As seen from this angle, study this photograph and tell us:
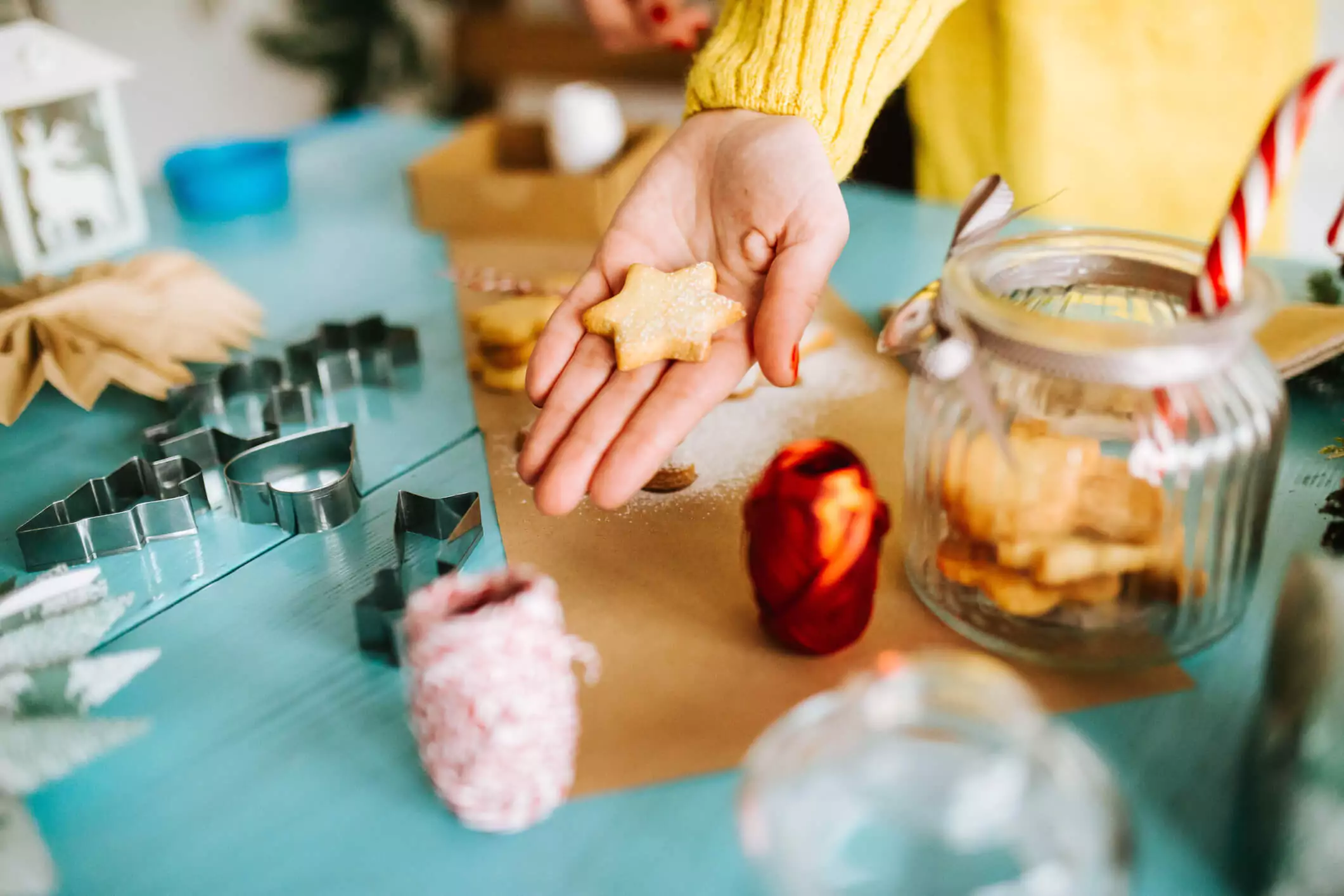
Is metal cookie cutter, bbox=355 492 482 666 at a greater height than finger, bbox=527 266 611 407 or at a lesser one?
lesser

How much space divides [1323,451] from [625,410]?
61 cm

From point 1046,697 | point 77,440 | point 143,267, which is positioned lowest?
point 1046,697

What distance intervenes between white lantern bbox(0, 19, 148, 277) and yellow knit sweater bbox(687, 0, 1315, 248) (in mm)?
871

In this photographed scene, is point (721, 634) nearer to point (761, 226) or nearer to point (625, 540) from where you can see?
point (625, 540)

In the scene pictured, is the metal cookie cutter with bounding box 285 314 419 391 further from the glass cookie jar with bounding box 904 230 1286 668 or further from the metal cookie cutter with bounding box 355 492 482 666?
the glass cookie jar with bounding box 904 230 1286 668

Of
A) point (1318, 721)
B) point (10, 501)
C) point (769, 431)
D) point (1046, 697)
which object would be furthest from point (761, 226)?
point (10, 501)

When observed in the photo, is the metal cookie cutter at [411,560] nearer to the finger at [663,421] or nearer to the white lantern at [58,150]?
the finger at [663,421]

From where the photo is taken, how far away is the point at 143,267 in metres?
1.19

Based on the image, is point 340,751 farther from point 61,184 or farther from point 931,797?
point 61,184

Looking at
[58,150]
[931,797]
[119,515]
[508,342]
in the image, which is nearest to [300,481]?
[119,515]

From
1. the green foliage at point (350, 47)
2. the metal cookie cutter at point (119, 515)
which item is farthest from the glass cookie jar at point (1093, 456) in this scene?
the green foliage at point (350, 47)

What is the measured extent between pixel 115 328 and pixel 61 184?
18.3 inches

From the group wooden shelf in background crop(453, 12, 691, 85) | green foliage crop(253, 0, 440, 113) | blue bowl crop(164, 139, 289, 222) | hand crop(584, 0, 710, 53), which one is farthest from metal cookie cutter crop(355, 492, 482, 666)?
green foliage crop(253, 0, 440, 113)

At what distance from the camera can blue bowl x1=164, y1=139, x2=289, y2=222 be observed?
Answer: 1668 millimetres
